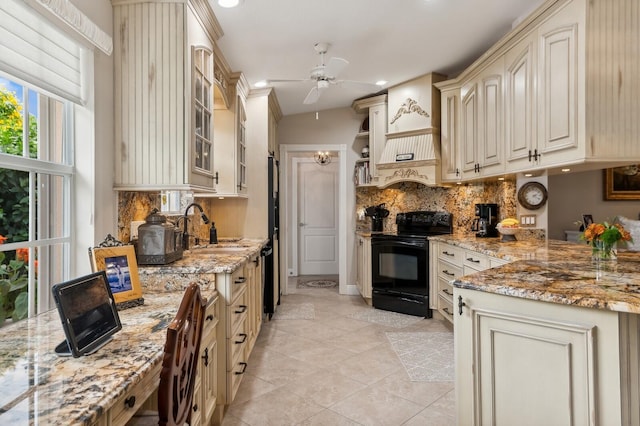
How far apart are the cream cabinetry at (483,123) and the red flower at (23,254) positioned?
327 cm

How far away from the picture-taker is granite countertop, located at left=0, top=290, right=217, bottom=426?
0.77 m

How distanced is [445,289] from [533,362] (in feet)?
7.86

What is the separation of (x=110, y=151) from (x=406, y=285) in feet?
10.9

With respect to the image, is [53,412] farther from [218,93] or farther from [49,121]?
[218,93]

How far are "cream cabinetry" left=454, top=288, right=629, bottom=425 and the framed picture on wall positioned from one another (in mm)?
3838

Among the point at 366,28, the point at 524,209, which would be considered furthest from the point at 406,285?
the point at 366,28

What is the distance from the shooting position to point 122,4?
205cm

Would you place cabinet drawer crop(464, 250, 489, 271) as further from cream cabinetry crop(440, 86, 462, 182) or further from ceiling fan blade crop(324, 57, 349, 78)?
ceiling fan blade crop(324, 57, 349, 78)

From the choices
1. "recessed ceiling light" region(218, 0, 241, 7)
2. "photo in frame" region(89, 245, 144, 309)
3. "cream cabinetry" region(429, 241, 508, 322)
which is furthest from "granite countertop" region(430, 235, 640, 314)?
"recessed ceiling light" region(218, 0, 241, 7)

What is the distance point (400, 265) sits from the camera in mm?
4270

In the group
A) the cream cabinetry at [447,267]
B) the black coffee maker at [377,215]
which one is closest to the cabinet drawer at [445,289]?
the cream cabinetry at [447,267]

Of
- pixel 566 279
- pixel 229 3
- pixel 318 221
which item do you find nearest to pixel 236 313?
pixel 566 279

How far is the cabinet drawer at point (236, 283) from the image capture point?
2.06m

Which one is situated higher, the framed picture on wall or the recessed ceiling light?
the recessed ceiling light
